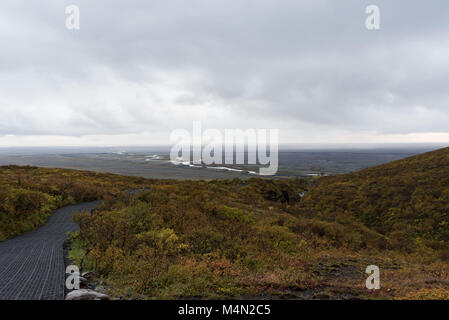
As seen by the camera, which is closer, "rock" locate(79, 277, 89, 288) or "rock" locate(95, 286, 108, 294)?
"rock" locate(95, 286, 108, 294)

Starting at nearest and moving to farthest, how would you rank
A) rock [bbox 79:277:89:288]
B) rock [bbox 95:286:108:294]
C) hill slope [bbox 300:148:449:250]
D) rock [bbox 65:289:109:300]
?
rock [bbox 65:289:109:300] < rock [bbox 95:286:108:294] < rock [bbox 79:277:89:288] < hill slope [bbox 300:148:449:250]

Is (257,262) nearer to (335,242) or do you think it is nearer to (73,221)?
(335,242)

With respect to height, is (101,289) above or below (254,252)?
above

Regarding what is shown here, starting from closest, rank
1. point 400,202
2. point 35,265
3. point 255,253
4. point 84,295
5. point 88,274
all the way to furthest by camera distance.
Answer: point 84,295, point 88,274, point 35,265, point 255,253, point 400,202

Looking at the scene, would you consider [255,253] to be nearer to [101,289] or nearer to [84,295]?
[101,289]

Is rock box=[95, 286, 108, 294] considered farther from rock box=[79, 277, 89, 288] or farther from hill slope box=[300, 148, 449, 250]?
hill slope box=[300, 148, 449, 250]

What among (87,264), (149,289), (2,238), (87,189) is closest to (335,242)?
(149,289)

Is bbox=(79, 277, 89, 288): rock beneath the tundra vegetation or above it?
above

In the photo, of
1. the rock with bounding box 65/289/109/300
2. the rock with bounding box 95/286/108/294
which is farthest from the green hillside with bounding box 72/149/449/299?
the rock with bounding box 65/289/109/300

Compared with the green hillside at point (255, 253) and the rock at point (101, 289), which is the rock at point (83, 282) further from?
the green hillside at point (255, 253)

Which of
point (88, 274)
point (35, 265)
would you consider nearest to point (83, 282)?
point (88, 274)
